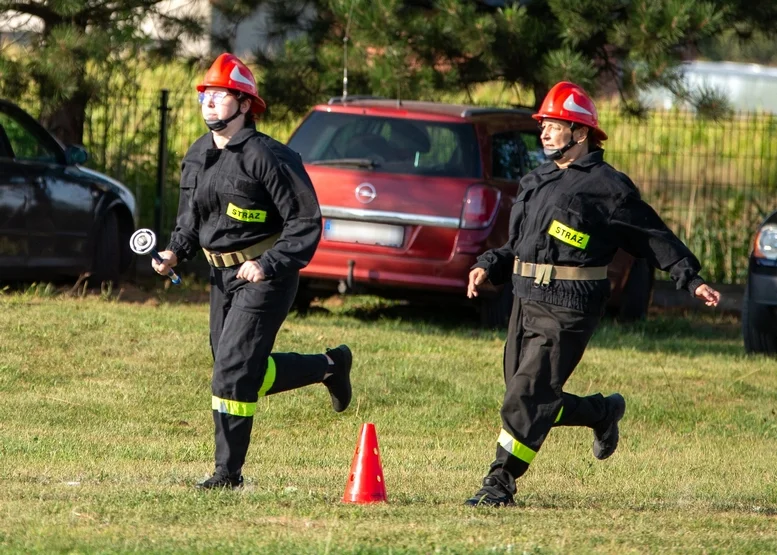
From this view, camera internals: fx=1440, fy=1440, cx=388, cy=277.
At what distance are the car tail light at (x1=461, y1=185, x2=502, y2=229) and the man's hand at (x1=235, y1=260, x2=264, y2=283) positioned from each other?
4837 millimetres

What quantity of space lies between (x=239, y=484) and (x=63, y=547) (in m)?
1.35

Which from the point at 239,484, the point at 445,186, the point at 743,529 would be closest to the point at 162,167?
the point at 445,186

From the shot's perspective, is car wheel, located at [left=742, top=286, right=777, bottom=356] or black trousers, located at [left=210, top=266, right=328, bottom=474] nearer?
black trousers, located at [left=210, top=266, right=328, bottom=474]

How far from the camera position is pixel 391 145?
10.9 metres

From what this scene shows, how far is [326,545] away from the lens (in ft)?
15.8

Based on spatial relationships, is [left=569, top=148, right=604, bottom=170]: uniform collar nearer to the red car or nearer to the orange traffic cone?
the orange traffic cone

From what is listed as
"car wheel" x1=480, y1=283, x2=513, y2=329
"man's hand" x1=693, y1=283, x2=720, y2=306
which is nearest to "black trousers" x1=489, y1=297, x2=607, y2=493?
"man's hand" x1=693, y1=283, x2=720, y2=306

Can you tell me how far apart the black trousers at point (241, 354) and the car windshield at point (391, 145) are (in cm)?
475

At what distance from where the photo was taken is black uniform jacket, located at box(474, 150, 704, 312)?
5910 millimetres

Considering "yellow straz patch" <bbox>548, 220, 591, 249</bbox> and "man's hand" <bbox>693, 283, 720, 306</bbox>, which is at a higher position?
"yellow straz patch" <bbox>548, 220, 591, 249</bbox>

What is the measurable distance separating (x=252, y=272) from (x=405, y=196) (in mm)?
4823

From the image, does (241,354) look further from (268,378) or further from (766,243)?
(766,243)

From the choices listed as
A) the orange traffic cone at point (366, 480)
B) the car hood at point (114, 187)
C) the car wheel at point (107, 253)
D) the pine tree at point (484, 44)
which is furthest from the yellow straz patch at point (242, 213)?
the pine tree at point (484, 44)

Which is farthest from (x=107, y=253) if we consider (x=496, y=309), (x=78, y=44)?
(x=496, y=309)
